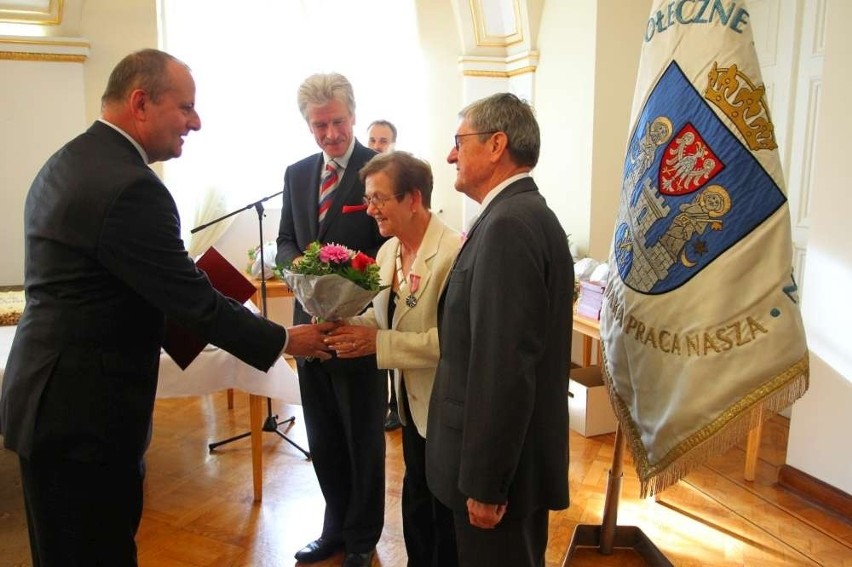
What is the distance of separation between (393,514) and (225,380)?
38.7 inches

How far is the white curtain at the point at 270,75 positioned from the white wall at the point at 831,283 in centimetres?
338

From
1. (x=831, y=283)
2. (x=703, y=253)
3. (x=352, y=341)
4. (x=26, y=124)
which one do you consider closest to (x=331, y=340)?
(x=352, y=341)

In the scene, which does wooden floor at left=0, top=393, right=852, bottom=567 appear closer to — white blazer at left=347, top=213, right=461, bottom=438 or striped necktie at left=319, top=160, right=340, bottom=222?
white blazer at left=347, top=213, right=461, bottom=438

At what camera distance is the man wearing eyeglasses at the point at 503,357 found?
4.63 feet

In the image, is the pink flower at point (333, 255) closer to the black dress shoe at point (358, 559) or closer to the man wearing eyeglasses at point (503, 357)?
the man wearing eyeglasses at point (503, 357)

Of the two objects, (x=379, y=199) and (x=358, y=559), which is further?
(x=358, y=559)

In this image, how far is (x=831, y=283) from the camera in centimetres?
295

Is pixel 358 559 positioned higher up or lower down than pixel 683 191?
lower down

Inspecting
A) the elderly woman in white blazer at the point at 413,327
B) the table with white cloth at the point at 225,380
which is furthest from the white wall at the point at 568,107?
the elderly woman in white blazer at the point at 413,327

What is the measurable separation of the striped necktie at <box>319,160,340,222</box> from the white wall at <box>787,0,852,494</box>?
221 cm

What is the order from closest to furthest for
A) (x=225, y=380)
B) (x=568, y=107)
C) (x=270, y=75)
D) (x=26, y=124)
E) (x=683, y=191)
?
(x=683, y=191)
(x=225, y=380)
(x=568, y=107)
(x=26, y=124)
(x=270, y=75)

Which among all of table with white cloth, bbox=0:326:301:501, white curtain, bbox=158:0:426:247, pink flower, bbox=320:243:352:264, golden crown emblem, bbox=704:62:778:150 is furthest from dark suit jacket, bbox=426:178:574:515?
white curtain, bbox=158:0:426:247

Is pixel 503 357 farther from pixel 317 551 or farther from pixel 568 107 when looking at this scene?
pixel 568 107

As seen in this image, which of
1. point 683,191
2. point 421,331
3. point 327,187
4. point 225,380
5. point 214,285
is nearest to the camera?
point 421,331
